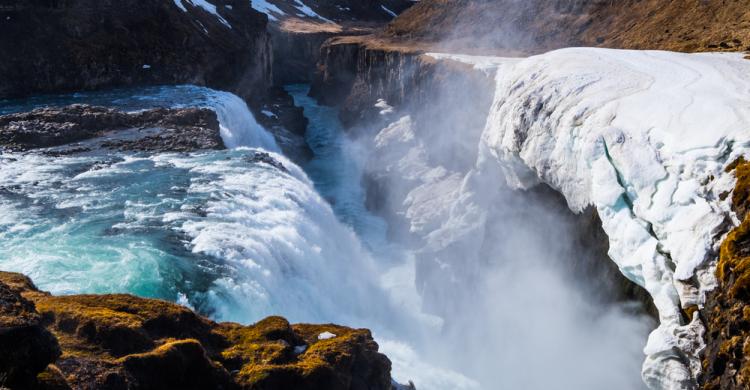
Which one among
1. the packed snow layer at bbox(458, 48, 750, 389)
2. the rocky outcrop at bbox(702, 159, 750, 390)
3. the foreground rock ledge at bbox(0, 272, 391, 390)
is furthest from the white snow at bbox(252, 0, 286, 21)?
the rocky outcrop at bbox(702, 159, 750, 390)

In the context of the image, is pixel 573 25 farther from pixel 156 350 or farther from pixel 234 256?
pixel 156 350

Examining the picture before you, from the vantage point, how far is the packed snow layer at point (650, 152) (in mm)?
10273

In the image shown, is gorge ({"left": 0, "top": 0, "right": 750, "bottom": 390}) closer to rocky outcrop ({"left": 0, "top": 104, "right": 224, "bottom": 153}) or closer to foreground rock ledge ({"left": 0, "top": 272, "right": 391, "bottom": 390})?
foreground rock ledge ({"left": 0, "top": 272, "right": 391, "bottom": 390})

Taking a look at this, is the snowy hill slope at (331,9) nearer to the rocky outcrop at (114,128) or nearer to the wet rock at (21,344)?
the rocky outcrop at (114,128)

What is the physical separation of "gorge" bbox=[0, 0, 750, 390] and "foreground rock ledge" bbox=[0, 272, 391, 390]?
1.6 inches

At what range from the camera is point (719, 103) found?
13.6 m

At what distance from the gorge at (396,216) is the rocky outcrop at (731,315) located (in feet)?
0.16

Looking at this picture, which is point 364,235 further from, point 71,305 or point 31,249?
point 71,305

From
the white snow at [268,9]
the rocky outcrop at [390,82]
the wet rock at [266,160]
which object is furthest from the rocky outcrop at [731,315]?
the white snow at [268,9]

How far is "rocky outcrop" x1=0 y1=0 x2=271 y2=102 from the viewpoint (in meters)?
37.1

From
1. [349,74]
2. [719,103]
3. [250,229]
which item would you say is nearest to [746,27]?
[719,103]


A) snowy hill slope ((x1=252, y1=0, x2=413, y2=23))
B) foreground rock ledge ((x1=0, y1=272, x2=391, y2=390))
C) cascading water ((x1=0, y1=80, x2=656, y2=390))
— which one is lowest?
cascading water ((x1=0, y1=80, x2=656, y2=390))

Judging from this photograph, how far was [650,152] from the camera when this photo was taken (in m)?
12.8

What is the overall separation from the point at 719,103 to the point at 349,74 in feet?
149
